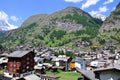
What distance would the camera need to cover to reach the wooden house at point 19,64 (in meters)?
87.1

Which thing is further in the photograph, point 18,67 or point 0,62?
point 0,62

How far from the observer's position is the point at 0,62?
109 m

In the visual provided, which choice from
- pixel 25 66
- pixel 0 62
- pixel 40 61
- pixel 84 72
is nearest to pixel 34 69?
pixel 25 66

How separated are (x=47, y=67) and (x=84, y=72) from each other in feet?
243

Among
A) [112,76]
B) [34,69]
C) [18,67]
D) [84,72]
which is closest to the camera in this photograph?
[112,76]

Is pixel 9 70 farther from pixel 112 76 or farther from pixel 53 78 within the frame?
pixel 112 76

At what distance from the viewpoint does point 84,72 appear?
128 feet

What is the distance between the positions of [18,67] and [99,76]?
5546 centimetres

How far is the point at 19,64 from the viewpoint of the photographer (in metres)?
87.8

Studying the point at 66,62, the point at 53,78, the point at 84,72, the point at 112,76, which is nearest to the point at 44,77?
the point at 53,78

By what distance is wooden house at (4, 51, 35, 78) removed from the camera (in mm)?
87075

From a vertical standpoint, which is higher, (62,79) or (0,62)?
(0,62)

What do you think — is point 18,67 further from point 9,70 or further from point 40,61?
point 40,61

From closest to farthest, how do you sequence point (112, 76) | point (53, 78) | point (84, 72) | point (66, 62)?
point (112, 76), point (84, 72), point (53, 78), point (66, 62)
